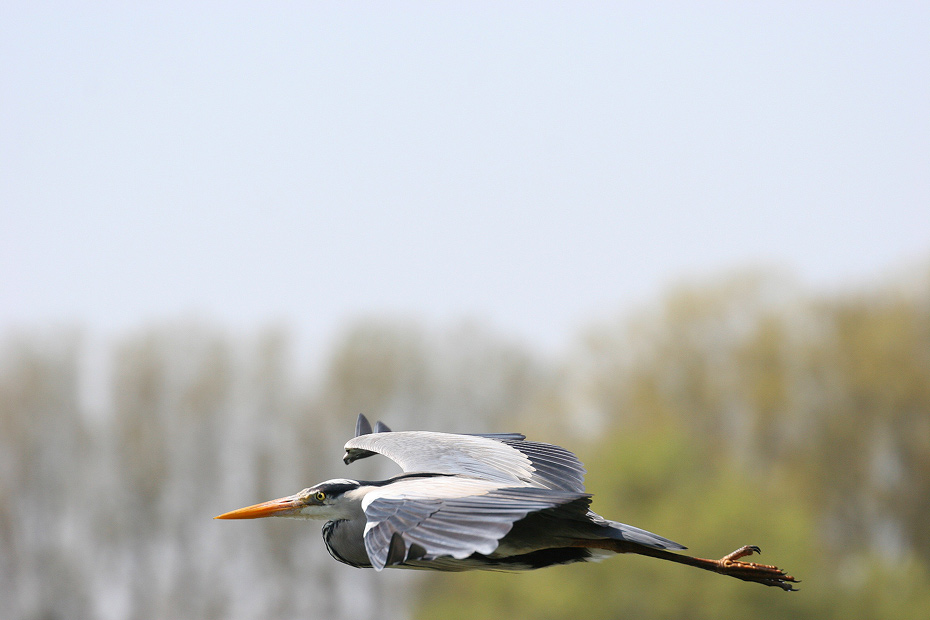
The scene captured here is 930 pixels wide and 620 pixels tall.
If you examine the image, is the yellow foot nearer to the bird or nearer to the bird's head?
the bird

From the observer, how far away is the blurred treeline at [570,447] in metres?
22.7

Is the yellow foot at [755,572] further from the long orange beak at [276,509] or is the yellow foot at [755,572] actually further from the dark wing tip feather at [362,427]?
the dark wing tip feather at [362,427]

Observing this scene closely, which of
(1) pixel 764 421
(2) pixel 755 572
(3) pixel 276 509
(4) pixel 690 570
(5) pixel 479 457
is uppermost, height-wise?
(5) pixel 479 457

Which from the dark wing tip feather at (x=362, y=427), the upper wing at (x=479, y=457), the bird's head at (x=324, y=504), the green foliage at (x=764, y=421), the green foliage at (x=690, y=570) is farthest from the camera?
the green foliage at (x=764, y=421)

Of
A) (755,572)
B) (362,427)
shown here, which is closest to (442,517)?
(755,572)

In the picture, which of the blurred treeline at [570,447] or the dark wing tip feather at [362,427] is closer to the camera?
the dark wing tip feather at [362,427]

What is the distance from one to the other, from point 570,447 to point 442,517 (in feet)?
71.6

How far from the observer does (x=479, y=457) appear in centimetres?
495

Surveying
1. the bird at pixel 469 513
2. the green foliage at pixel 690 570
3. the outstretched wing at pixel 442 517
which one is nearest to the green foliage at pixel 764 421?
the green foliage at pixel 690 570

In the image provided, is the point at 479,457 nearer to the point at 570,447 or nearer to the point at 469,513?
the point at 469,513

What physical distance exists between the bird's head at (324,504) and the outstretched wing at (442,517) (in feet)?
2.24

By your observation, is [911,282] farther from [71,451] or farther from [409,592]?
[71,451]

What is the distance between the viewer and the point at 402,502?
11.6 feet


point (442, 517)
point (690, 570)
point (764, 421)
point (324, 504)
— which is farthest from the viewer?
point (764, 421)
